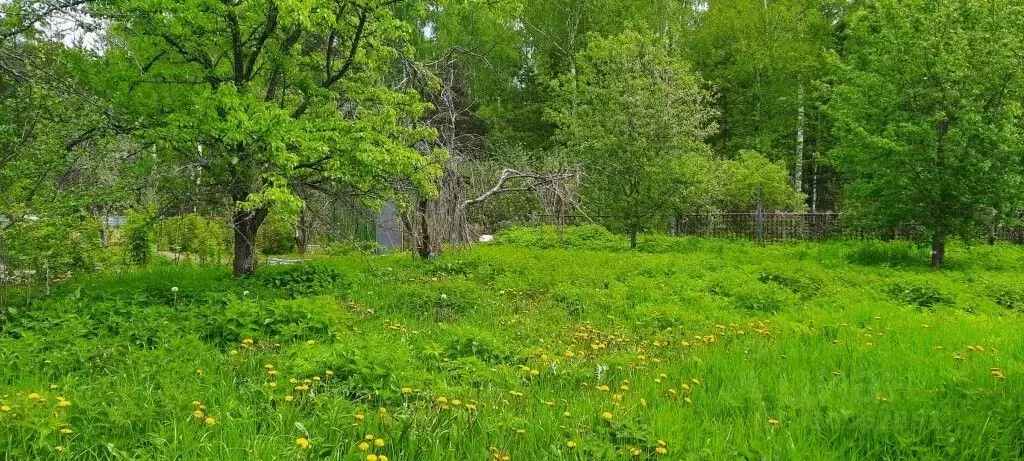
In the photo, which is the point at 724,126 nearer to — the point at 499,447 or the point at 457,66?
the point at 457,66

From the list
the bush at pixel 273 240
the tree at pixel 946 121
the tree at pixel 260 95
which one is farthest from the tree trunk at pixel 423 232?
the tree at pixel 946 121

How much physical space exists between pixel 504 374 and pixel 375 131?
205 inches

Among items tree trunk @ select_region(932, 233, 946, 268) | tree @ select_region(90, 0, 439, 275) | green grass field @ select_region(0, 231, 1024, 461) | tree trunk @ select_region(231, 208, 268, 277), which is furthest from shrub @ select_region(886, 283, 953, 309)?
tree trunk @ select_region(231, 208, 268, 277)

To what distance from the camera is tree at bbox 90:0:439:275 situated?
7.45 meters

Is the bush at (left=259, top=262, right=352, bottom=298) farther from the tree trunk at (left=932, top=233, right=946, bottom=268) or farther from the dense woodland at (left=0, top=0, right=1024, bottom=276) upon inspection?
the tree trunk at (left=932, top=233, right=946, bottom=268)

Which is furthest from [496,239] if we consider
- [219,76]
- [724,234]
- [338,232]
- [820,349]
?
[820,349]

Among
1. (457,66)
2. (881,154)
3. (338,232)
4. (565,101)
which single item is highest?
(565,101)

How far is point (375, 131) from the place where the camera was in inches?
350

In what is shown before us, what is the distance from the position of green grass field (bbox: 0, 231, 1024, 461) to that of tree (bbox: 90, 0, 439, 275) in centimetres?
151

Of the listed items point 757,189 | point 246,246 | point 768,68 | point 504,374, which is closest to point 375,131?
point 246,246

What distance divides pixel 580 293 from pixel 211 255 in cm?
790

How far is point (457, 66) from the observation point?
48.0 ft

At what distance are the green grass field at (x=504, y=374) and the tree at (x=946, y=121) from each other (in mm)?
4863

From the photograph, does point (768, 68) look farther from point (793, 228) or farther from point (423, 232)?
point (423, 232)
